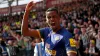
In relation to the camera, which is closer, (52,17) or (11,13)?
(52,17)

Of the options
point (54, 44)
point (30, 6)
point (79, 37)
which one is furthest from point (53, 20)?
point (79, 37)

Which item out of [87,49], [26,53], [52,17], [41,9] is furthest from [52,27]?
[41,9]

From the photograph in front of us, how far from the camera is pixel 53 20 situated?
3.86 m

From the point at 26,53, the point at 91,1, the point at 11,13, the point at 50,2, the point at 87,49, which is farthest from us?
the point at 11,13

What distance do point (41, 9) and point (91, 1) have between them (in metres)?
5.76

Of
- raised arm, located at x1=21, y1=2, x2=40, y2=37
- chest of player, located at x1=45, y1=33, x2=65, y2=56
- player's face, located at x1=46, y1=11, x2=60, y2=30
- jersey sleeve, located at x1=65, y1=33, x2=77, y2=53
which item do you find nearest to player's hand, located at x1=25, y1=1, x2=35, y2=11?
raised arm, located at x1=21, y1=2, x2=40, y2=37

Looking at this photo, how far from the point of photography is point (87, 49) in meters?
10.3

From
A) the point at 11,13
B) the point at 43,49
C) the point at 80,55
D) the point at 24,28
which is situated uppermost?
the point at 24,28

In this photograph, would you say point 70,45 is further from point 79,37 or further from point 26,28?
point 79,37

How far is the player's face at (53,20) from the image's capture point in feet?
12.7

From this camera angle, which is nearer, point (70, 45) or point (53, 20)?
point (70, 45)

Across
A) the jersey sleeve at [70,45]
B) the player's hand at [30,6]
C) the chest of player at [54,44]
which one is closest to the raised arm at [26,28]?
the player's hand at [30,6]

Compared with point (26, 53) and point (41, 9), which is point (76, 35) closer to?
point (26, 53)

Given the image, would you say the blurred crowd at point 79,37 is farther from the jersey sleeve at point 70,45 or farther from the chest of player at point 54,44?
the jersey sleeve at point 70,45
